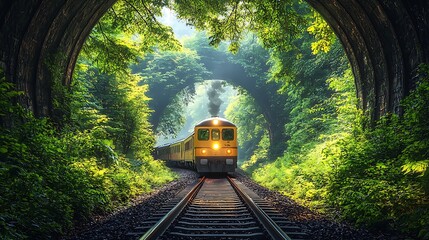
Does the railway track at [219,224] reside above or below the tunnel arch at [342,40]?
below

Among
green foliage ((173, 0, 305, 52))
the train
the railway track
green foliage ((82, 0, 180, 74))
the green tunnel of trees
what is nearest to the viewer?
the railway track

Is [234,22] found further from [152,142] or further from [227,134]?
[152,142]

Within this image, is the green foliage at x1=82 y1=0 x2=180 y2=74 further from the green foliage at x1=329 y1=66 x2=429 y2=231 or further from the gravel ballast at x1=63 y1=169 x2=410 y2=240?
the green foliage at x1=329 y1=66 x2=429 y2=231

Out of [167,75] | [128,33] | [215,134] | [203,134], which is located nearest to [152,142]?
[203,134]

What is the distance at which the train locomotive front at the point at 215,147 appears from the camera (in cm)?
1781

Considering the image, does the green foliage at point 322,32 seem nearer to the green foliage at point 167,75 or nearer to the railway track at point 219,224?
the railway track at point 219,224

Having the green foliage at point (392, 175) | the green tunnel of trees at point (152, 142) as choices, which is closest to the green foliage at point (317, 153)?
the green tunnel of trees at point (152, 142)

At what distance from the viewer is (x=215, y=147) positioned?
59.4 feet

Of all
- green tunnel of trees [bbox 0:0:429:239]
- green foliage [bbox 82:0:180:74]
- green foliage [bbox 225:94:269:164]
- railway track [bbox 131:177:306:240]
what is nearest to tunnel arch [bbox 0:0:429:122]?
green tunnel of trees [bbox 0:0:429:239]

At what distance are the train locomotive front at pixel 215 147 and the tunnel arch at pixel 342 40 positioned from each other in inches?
342

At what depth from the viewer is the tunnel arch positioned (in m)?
6.82

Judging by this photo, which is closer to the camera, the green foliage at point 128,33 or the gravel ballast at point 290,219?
the gravel ballast at point 290,219

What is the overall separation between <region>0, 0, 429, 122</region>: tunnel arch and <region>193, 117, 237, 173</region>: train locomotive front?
28.5ft

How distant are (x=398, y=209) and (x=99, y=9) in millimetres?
8830
